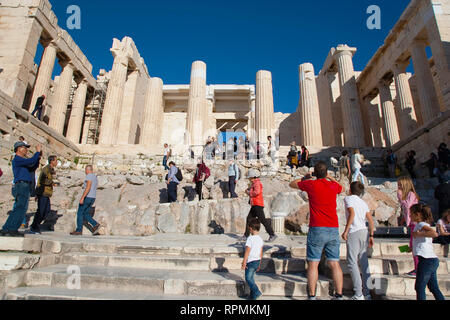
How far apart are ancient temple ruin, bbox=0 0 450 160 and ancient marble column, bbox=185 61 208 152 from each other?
78 millimetres

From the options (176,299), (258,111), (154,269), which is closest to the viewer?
(176,299)

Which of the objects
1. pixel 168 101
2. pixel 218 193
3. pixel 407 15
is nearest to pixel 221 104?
pixel 168 101

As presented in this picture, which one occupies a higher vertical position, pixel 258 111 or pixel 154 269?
pixel 258 111

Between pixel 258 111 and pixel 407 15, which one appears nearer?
pixel 407 15

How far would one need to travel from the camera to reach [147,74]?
2492 cm

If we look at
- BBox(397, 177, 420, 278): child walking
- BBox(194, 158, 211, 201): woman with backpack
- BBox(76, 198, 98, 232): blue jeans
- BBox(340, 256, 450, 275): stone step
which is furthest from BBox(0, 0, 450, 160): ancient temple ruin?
BBox(340, 256, 450, 275): stone step

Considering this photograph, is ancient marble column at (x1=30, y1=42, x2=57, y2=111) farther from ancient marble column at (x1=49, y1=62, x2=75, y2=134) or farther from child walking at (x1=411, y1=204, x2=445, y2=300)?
child walking at (x1=411, y1=204, x2=445, y2=300)

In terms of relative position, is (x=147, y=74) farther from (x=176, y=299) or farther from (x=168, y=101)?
(x=176, y=299)

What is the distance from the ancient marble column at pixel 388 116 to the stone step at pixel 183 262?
18633 mm

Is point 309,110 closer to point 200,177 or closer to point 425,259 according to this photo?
point 200,177

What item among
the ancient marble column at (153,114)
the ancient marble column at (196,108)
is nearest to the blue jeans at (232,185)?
the ancient marble column at (196,108)

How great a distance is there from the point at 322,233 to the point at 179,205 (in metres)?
5.04

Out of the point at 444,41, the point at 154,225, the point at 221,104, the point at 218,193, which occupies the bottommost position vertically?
the point at 154,225

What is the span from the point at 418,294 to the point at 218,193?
6.85 meters
